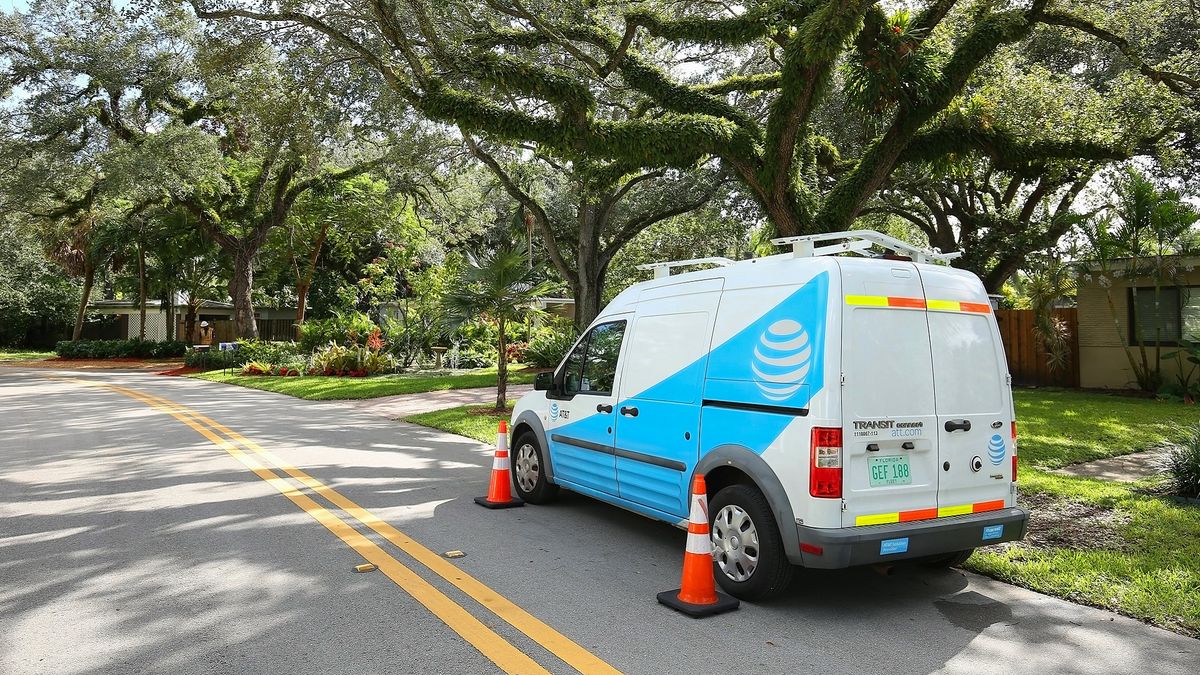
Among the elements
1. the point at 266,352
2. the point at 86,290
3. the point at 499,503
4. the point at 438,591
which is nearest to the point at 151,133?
the point at 266,352

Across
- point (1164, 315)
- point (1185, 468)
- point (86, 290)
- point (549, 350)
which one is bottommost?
point (1185, 468)

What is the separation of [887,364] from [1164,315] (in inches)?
623

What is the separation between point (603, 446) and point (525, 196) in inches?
726

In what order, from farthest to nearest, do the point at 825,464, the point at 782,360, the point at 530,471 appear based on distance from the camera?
the point at 530,471
the point at 782,360
the point at 825,464

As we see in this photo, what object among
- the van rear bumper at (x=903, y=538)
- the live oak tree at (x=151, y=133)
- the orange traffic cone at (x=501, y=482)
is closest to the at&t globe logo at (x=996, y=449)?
the van rear bumper at (x=903, y=538)

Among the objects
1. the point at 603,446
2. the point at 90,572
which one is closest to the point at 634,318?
the point at 603,446

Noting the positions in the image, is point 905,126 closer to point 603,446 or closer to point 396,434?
point 603,446

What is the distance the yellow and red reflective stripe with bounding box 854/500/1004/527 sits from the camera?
483 centimetres

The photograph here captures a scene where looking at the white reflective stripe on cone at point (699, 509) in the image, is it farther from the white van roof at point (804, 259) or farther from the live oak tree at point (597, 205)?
the live oak tree at point (597, 205)

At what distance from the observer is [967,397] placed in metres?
5.32

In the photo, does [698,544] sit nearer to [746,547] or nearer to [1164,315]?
[746,547]

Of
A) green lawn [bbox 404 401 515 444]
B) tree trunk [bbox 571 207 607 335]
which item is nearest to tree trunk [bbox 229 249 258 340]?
tree trunk [bbox 571 207 607 335]

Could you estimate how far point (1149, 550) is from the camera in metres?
6.19

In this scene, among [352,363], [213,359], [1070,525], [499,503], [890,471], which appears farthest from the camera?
[213,359]
